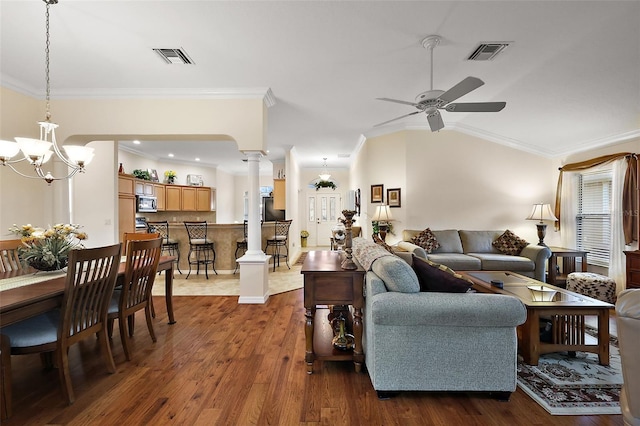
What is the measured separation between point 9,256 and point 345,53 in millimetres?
3883

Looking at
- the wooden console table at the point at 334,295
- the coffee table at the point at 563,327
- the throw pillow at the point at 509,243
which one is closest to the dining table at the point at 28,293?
the wooden console table at the point at 334,295

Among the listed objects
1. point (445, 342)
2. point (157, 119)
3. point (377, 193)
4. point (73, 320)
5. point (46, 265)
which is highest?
point (157, 119)

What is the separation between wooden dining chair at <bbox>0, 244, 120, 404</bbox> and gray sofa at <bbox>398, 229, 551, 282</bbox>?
13.1 feet

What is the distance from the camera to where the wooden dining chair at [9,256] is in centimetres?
274

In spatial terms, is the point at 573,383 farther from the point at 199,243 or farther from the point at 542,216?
the point at 199,243

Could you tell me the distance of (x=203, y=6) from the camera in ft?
7.89

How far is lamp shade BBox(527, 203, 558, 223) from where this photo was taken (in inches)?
206

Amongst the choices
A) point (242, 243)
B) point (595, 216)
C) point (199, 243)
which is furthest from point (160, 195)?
point (595, 216)

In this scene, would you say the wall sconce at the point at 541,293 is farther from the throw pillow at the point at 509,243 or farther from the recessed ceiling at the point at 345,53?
the recessed ceiling at the point at 345,53

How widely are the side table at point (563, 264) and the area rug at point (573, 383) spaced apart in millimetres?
2503

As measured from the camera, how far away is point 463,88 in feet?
8.52

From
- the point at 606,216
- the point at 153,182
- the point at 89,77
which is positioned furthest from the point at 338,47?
the point at 153,182

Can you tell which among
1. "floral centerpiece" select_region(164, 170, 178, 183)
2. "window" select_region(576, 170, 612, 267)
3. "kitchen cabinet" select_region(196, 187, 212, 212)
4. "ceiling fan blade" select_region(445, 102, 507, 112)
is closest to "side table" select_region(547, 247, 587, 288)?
"window" select_region(576, 170, 612, 267)

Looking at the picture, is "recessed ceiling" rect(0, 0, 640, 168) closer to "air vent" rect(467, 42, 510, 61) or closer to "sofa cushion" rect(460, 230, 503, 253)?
"air vent" rect(467, 42, 510, 61)
